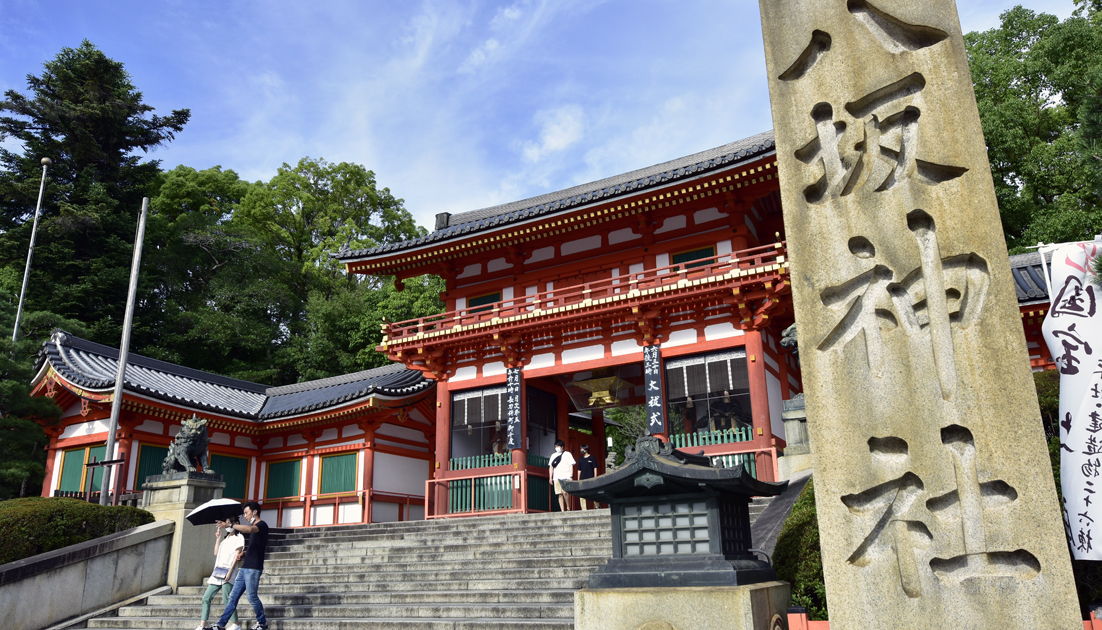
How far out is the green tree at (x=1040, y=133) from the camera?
2081 cm

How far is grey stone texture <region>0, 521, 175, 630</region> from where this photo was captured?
28.0 ft

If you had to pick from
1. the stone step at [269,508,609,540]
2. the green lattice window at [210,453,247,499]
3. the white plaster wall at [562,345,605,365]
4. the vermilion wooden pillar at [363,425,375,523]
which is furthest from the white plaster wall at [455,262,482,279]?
the green lattice window at [210,453,247,499]

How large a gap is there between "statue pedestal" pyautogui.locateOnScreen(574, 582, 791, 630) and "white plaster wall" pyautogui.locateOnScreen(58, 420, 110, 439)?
16.9m

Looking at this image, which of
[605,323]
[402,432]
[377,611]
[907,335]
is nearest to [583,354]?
[605,323]

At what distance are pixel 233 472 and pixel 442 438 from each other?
691 cm

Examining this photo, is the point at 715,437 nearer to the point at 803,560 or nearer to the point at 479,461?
the point at 479,461

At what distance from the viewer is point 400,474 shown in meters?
19.6

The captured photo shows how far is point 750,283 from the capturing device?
14.1 metres

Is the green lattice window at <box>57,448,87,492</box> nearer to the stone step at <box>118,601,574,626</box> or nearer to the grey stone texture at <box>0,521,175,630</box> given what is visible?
the grey stone texture at <box>0,521,175,630</box>

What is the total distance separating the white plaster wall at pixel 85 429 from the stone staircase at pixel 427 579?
307 inches

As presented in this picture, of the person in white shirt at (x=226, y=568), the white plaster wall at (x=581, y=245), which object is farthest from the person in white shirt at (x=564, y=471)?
the person in white shirt at (x=226, y=568)

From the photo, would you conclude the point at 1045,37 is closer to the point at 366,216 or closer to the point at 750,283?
the point at 750,283

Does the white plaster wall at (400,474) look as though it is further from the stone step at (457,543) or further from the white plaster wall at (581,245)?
the white plaster wall at (581,245)

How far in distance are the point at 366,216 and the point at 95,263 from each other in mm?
12040
